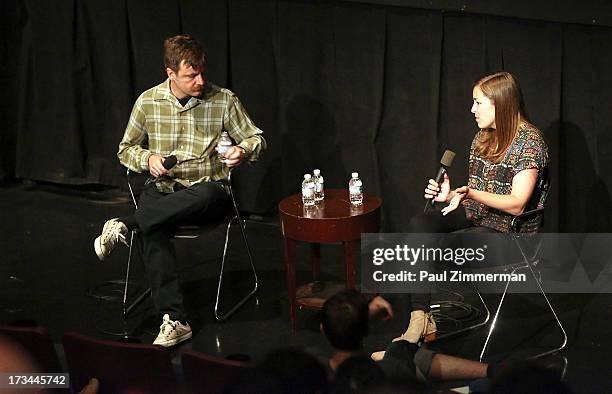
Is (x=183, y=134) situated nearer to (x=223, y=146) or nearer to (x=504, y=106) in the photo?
(x=223, y=146)

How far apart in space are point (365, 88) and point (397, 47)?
30cm

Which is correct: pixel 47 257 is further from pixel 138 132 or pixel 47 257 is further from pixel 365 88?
pixel 365 88

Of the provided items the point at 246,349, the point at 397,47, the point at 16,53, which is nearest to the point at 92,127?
the point at 16,53

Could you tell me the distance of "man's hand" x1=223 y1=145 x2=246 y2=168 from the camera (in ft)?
14.2

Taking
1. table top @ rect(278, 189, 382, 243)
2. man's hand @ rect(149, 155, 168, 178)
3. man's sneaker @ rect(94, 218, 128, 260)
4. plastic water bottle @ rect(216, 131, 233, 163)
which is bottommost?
man's sneaker @ rect(94, 218, 128, 260)

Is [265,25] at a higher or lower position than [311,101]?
higher

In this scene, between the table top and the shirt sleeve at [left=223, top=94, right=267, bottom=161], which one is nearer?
the table top

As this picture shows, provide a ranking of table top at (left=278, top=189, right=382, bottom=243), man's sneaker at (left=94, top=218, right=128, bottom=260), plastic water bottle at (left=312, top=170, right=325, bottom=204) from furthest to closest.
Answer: plastic water bottle at (left=312, top=170, right=325, bottom=204) → man's sneaker at (left=94, top=218, right=128, bottom=260) → table top at (left=278, top=189, right=382, bottom=243)

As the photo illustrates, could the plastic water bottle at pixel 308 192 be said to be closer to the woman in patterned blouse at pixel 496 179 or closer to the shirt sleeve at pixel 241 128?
the shirt sleeve at pixel 241 128

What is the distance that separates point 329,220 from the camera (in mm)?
4043

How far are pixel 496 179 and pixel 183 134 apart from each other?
146cm

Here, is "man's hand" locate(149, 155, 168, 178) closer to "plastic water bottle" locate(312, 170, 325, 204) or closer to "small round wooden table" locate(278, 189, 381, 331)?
"small round wooden table" locate(278, 189, 381, 331)

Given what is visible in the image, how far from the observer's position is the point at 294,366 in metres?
2.39

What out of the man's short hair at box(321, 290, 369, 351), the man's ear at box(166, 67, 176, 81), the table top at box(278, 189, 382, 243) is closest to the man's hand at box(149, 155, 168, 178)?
the man's ear at box(166, 67, 176, 81)
